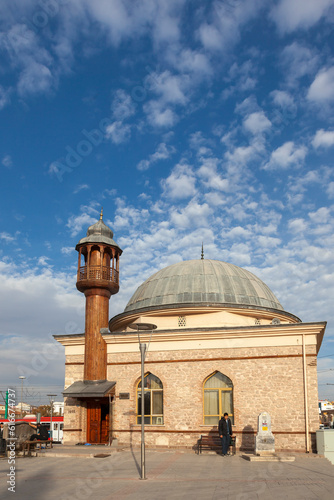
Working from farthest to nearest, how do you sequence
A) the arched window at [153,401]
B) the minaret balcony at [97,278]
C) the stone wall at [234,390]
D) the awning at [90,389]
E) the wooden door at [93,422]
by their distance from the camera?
the minaret balcony at [97,278] < the wooden door at [93,422] < the arched window at [153,401] < the awning at [90,389] < the stone wall at [234,390]

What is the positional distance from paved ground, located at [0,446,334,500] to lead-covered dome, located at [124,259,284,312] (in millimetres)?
8012

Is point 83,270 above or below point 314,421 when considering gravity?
above

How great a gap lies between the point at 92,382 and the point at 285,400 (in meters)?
7.89

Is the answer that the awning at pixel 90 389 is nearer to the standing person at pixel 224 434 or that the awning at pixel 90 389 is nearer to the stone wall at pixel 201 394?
the stone wall at pixel 201 394

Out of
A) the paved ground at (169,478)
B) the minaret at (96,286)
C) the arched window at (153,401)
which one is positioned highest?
the minaret at (96,286)

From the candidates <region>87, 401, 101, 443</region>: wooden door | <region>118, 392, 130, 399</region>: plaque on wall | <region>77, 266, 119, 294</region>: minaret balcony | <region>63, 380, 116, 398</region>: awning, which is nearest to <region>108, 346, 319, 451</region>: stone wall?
<region>118, 392, 130, 399</region>: plaque on wall

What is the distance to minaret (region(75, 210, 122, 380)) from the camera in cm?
1983

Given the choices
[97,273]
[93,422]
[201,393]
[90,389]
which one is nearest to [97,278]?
[97,273]

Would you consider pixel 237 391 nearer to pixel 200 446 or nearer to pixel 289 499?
pixel 200 446

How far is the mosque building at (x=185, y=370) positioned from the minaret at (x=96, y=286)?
45 millimetres

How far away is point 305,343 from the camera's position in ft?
58.6

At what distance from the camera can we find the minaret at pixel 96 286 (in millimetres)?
19828

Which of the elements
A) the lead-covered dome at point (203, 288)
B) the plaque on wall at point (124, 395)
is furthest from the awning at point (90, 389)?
the lead-covered dome at point (203, 288)

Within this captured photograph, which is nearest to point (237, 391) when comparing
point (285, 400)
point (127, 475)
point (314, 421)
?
point (285, 400)
